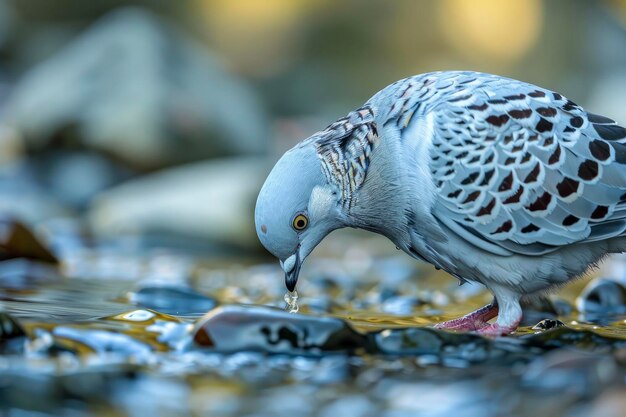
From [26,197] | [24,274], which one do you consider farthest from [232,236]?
[26,197]

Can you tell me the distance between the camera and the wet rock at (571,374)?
3.51 meters

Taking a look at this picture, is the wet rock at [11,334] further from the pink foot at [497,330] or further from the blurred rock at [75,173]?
the blurred rock at [75,173]

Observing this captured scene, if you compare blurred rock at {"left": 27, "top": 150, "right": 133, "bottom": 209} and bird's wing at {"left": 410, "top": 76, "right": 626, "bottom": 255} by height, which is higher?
blurred rock at {"left": 27, "top": 150, "right": 133, "bottom": 209}

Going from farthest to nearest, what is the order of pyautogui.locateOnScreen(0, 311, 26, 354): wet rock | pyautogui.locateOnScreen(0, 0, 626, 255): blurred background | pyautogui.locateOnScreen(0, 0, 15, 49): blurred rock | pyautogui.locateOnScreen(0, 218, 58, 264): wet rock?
pyautogui.locateOnScreen(0, 0, 15, 49): blurred rock → pyautogui.locateOnScreen(0, 0, 626, 255): blurred background → pyautogui.locateOnScreen(0, 218, 58, 264): wet rock → pyautogui.locateOnScreen(0, 311, 26, 354): wet rock

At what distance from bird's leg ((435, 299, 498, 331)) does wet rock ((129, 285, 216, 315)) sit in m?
1.56

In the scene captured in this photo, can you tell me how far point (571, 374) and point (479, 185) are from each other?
66.0 inches

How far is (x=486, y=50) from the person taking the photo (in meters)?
19.2

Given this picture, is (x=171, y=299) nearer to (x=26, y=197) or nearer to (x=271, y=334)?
(x=271, y=334)

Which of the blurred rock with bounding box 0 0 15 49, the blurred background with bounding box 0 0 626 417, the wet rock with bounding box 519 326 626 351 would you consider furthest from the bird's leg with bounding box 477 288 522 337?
the blurred rock with bounding box 0 0 15 49

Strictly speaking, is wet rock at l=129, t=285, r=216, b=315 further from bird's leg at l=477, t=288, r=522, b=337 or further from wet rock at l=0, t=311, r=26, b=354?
bird's leg at l=477, t=288, r=522, b=337

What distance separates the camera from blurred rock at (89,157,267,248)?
33.4ft

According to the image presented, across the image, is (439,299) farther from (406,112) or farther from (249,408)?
(249,408)

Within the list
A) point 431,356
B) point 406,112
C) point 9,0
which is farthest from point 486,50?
point 431,356

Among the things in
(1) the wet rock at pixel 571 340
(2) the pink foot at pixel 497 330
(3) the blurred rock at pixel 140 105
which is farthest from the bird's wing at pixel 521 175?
(3) the blurred rock at pixel 140 105
